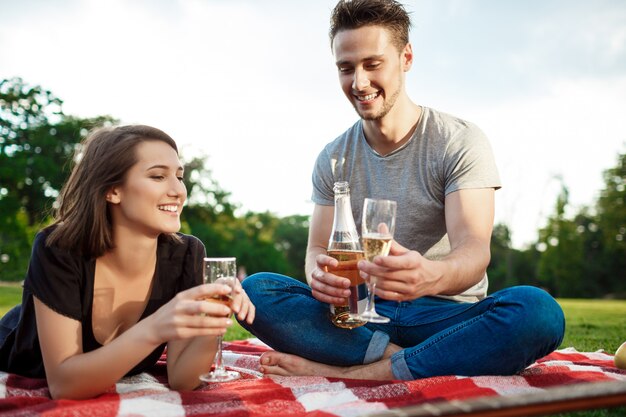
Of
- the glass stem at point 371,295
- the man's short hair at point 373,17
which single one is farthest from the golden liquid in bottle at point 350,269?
the man's short hair at point 373,17

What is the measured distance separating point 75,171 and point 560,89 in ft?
127

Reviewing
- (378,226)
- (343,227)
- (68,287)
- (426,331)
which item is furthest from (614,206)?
(68,287)

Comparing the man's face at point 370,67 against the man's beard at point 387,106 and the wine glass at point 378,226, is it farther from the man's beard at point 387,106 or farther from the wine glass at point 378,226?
the wine glass at point 378,226

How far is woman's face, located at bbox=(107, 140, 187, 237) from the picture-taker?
302 cm

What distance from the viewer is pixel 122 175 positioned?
10.1 feet

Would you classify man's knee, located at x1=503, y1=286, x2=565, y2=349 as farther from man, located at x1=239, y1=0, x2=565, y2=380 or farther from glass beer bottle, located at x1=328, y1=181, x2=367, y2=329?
glass beer bottle, located at x1=328, y1=181, x2=367, y2=329

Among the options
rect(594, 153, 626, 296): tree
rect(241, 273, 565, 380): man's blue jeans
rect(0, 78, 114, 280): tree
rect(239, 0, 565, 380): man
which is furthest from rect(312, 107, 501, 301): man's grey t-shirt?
rect(594, 153, 626, 296): tree

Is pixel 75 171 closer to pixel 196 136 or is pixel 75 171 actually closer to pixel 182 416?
pixel 182 416

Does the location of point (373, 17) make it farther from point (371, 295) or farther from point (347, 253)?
point (371, 295)

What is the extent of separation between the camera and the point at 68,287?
9.46 feet

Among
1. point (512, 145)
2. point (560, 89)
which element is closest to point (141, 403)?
point (560, 89)

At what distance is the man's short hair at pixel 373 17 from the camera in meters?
4.04

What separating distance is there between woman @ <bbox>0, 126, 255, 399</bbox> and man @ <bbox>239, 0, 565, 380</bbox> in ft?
1.94

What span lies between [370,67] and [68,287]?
7.84ft
